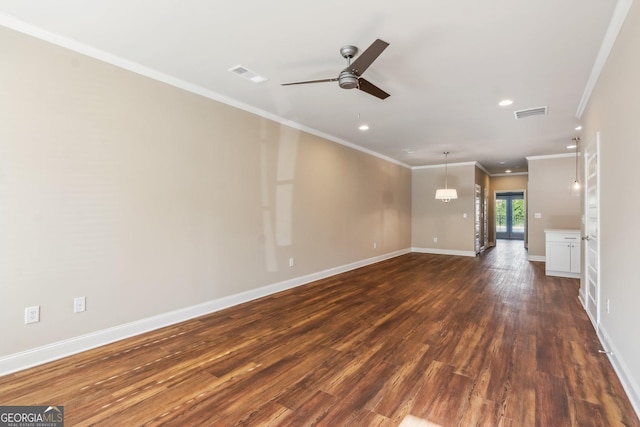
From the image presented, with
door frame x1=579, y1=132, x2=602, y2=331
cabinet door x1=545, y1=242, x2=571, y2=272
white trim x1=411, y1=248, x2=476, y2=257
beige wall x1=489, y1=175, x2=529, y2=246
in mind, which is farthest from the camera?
beige wall x1=489, y1=175, x2=529, y2=246

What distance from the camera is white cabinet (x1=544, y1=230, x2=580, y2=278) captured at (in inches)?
236

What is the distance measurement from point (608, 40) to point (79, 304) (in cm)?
517

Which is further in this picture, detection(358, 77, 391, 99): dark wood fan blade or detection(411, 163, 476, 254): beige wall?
detection(411, 163, 476, 254): beige wall

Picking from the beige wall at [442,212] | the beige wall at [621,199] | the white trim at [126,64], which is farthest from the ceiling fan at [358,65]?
the beige wall at [442,212]

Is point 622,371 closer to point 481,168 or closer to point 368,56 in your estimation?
point 368,56

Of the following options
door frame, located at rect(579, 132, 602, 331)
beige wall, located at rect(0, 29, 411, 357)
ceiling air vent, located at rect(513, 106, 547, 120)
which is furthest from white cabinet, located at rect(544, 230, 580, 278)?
beige wall, located at rect(0, 29, 411, 357)

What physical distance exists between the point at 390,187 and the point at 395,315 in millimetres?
5131

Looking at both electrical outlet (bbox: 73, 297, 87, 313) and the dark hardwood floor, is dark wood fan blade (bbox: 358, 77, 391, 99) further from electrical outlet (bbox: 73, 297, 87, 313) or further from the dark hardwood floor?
electrical outlet (bbox: 73, 297, 87, 313)

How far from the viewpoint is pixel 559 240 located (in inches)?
242

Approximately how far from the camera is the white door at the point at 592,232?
10.5ft

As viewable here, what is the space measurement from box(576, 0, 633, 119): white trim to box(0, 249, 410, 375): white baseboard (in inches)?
182

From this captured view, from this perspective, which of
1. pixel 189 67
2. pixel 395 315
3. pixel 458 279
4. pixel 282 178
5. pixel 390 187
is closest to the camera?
pixel 189 67

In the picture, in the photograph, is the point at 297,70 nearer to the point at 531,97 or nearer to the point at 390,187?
the point at 531,97

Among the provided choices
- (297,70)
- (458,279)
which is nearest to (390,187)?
(458,279)
